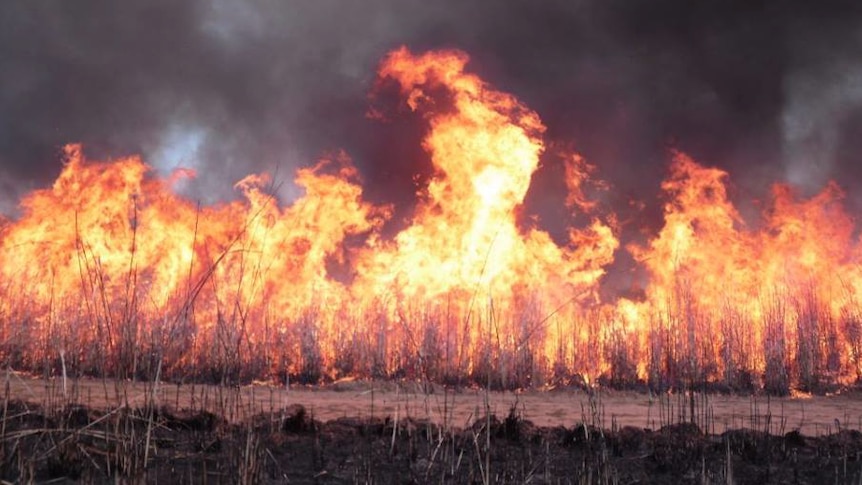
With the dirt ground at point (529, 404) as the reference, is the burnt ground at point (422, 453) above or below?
→ above

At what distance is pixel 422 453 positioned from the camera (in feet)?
18.5

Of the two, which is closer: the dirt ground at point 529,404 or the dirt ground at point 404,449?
the dirt ground at point 404,449

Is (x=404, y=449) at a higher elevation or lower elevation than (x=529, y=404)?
higher

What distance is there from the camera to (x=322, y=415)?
28.4 feet

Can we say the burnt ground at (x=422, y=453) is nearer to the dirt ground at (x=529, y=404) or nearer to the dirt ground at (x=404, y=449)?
the dirt ground at (x=404, y=449)

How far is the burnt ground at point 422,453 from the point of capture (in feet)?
14.6

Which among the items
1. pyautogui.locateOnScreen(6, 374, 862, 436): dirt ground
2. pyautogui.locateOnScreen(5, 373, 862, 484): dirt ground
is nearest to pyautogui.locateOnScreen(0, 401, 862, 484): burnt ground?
pyautogui.locateOnScreen(5, 373, 862, 484): dirt ground

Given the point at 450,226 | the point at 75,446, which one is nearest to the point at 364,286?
the point at 450,226

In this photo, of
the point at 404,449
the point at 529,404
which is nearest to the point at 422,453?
the point at 404,449

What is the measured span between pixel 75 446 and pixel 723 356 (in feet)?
42.9

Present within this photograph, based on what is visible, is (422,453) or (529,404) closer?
(422,453)

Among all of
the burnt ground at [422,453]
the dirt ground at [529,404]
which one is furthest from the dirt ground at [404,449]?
the dirt ground at [529,404]

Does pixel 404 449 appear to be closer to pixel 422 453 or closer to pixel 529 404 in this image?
pixel 422 453

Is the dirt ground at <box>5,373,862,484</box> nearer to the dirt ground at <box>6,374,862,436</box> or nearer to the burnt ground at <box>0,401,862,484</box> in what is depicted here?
the burnt ground at <box>0,401,862,484</box>
